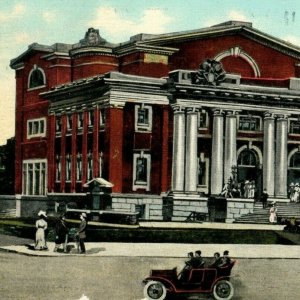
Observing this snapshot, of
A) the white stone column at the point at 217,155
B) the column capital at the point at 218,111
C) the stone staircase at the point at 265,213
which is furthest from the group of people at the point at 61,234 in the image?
the column capital at the point at 218,111

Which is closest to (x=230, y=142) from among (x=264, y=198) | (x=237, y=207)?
(x=264, y=198)

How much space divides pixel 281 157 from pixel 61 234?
15893 millimetres

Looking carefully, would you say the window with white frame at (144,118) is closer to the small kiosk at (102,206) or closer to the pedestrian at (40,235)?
the small kiosk at (102,206)

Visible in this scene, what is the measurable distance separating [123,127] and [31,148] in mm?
4797

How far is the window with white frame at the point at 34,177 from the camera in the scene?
2588 centimetres

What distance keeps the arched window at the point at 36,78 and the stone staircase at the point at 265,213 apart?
28.6 feet

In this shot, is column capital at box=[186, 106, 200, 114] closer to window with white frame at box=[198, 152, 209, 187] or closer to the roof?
window with white frame at box=[198, 152, 209, 187]

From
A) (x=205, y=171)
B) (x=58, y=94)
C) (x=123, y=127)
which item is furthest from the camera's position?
(x=205, y=171)

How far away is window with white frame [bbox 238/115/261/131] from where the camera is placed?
1401 inches

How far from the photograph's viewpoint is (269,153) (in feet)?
116

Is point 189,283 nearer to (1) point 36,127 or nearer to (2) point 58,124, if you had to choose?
(2) point 58,124

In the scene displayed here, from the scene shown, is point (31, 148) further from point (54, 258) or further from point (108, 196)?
point (54, 258)

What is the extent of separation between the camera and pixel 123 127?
31906 millimetres

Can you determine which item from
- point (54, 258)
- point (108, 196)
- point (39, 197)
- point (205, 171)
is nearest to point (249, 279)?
point (54, 258)
